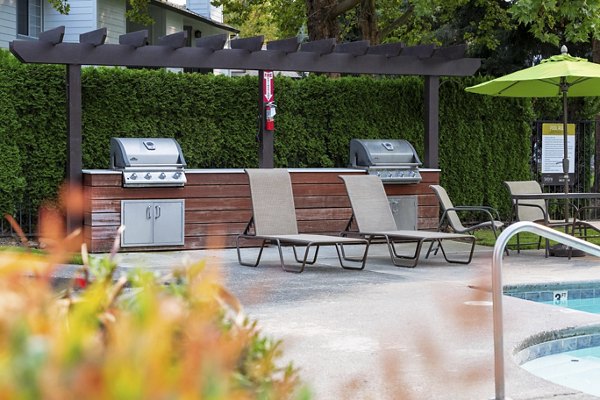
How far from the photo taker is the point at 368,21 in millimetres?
17172

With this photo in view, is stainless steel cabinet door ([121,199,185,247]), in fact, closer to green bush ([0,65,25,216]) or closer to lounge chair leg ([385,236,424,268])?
green bush ([0,65,25,216])

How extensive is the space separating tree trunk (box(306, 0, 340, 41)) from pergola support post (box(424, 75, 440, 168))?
359 centimetres

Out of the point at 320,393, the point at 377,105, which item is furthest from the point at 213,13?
the point at 320,393

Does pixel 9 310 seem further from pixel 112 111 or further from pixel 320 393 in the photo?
pixel 112 111

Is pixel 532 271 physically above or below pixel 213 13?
below

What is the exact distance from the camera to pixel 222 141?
12.9 metres

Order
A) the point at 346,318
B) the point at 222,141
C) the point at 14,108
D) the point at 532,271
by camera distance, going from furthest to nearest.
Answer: the point at 222,141 → the point at 14,108 → the point at 532,271 → the point at 346,318

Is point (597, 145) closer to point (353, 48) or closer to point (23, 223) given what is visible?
point (353, 48)

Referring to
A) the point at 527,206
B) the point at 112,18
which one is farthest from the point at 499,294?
the point at 112,18

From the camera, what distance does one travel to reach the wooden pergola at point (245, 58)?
10.7m

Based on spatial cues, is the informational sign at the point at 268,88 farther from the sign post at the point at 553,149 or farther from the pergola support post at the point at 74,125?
the sign post at the point at 553,149

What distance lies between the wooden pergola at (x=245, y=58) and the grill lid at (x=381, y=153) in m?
0.70

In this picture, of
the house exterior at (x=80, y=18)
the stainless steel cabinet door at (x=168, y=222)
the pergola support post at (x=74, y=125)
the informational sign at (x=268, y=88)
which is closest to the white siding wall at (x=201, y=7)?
the house exterior at (x=80, y=18)

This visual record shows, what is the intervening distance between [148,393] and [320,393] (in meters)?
3.58
